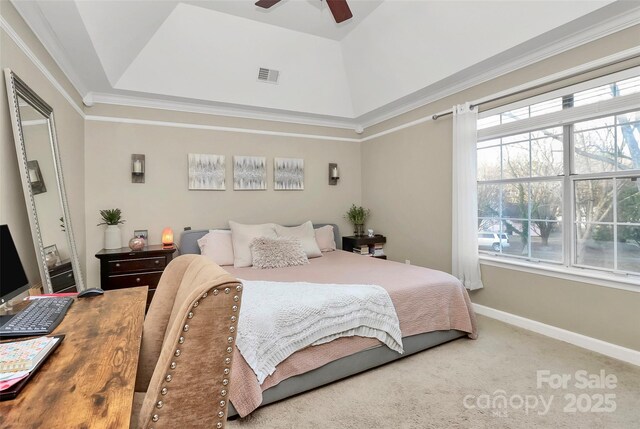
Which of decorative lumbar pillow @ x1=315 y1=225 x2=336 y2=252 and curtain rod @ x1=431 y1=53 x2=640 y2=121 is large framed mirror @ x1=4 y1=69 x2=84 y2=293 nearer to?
decorative lumbar pillow @ x1=315 y1=225 x2=336 y2=252

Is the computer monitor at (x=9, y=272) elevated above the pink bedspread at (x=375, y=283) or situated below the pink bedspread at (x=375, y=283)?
above

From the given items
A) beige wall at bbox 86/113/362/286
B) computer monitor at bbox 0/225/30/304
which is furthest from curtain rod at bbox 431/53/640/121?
computer monitor at bbox 0/225/30/304

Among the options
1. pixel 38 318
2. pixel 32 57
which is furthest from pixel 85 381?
pixel 32 57

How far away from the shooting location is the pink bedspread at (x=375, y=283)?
185 cm

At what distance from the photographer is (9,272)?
1.48m

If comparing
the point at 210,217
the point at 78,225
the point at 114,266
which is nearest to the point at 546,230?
the point at 210,217

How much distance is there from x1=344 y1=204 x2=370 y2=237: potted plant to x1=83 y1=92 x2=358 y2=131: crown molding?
1.35 metres

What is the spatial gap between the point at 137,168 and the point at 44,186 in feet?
5.23

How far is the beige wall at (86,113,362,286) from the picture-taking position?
12.2 feet

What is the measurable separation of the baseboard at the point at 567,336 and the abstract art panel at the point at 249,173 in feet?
10.4

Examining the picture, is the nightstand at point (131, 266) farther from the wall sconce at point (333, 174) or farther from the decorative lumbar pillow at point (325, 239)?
the wall sconce at point (333, 174)

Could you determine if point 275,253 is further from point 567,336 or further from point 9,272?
point 567,336

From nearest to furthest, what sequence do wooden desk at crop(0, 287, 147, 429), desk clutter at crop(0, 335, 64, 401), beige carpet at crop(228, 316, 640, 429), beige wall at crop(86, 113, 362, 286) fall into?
wooden desk at crop(0, 287, 147, 429) < desk clutter at crop(0, 335, 64, 401) < beige carpet at crop(228, 316, 640, 429) < beige wall at crop(86, 113, 362, 286)

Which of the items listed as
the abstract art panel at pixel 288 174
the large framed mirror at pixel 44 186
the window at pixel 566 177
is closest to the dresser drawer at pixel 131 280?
the large framed mirror at pixel 44 186
